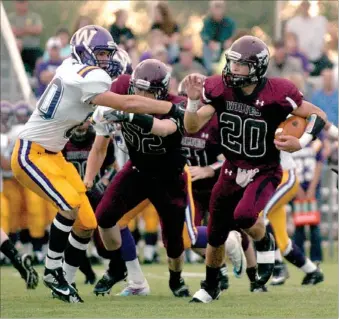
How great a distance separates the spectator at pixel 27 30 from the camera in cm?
1653

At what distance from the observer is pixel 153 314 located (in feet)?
26.6

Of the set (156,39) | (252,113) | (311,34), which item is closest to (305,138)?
(252,113)

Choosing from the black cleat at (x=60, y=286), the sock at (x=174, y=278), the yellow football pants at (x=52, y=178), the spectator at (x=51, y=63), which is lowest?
the spectator at (x=51, y=63)

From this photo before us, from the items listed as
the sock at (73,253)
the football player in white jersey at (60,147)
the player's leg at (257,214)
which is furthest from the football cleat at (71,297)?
the player's leg at (257,214)

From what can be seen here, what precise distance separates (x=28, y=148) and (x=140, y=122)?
1.01 meters

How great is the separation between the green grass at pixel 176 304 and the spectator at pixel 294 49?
6.08m

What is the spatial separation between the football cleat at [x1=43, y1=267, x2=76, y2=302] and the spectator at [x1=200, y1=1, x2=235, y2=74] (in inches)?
326

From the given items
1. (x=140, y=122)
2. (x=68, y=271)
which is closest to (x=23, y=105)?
(x=68, y=271)

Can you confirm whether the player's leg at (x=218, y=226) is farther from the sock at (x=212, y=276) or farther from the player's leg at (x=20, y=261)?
the player's leg at (x=20, y=261)

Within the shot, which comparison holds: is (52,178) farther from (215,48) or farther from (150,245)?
(215,48)

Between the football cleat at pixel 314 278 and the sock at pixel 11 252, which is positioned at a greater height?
the sock at pixel 11 252

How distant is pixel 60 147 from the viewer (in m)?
9.05

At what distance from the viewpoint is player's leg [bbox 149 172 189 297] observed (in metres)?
9.38

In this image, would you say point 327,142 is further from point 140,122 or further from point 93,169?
point 140,122
